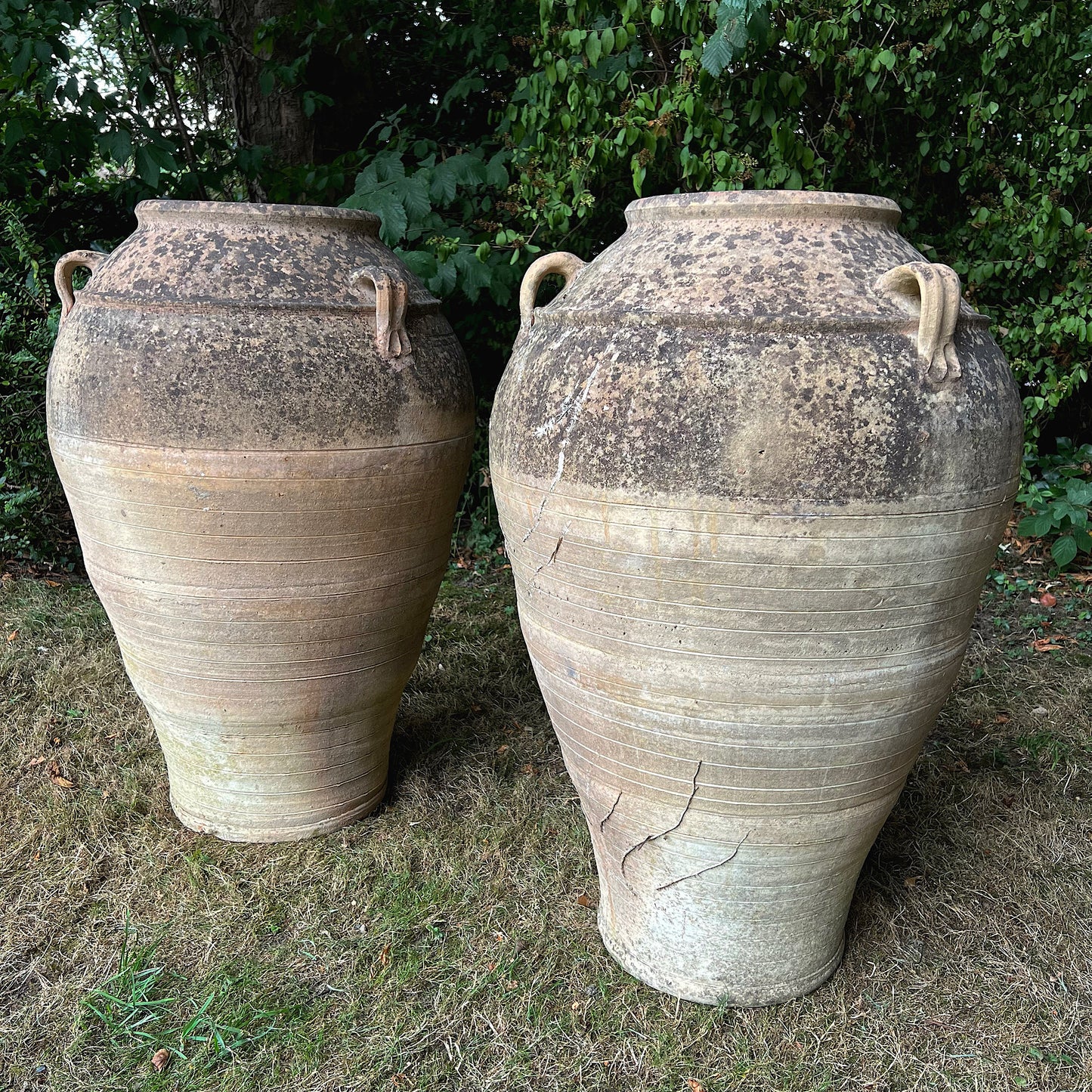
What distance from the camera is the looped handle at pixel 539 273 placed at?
2023 mm

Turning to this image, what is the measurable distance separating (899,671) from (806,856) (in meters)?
0.44

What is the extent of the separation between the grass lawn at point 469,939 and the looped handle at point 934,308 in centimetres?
135

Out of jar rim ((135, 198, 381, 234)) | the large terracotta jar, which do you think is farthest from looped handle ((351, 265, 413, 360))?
jar rim ((135, 198, 381, 234))

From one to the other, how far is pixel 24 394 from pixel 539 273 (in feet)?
10.5

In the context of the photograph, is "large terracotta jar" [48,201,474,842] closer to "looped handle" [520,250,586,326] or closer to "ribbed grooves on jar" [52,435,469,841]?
"ribbed grooves on jar" [52,435,469,841]

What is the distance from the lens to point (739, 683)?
174 centimetres

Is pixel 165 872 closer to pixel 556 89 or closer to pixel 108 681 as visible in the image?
pixel 108 681

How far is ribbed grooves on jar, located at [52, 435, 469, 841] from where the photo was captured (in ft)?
7.32

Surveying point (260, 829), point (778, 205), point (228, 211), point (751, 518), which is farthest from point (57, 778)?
point (778, 205)

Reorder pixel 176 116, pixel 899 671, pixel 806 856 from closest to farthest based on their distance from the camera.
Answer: pixel 899 671, pixel 806 856, pixel 176 116

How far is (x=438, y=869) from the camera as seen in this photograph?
2551mm

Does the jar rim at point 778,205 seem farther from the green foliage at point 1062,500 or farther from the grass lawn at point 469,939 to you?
the green foliage at point 1062,500

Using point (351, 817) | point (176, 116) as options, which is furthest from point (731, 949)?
point (176, 116)

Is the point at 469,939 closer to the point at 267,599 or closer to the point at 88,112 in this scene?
the point at 267,599
